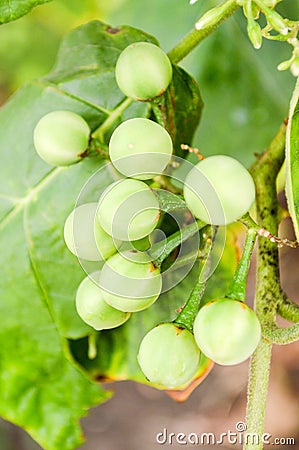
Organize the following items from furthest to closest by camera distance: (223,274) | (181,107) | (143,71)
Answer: (223,274)
(181,107)
(143,71)

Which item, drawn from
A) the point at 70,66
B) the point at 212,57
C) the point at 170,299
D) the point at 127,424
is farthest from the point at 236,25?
the point at 127,424

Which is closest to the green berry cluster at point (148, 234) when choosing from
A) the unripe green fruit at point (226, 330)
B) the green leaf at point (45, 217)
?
the unripe green fruit at point (226, 330)

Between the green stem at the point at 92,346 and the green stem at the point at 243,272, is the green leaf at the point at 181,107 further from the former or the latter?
the green stem at the point at 92,346

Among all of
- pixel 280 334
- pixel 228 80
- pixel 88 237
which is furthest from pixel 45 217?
pixel 228 80

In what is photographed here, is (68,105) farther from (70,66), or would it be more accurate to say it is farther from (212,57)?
(212,57)

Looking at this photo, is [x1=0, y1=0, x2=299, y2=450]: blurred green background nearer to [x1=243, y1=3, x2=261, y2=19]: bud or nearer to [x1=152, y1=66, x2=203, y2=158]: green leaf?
[x1=152, y1=66, x2=203, y2=158]: green leaf

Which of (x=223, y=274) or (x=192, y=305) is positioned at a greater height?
(x=192, y=305)

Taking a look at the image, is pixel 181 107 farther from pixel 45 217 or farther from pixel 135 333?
pixel 135 333
